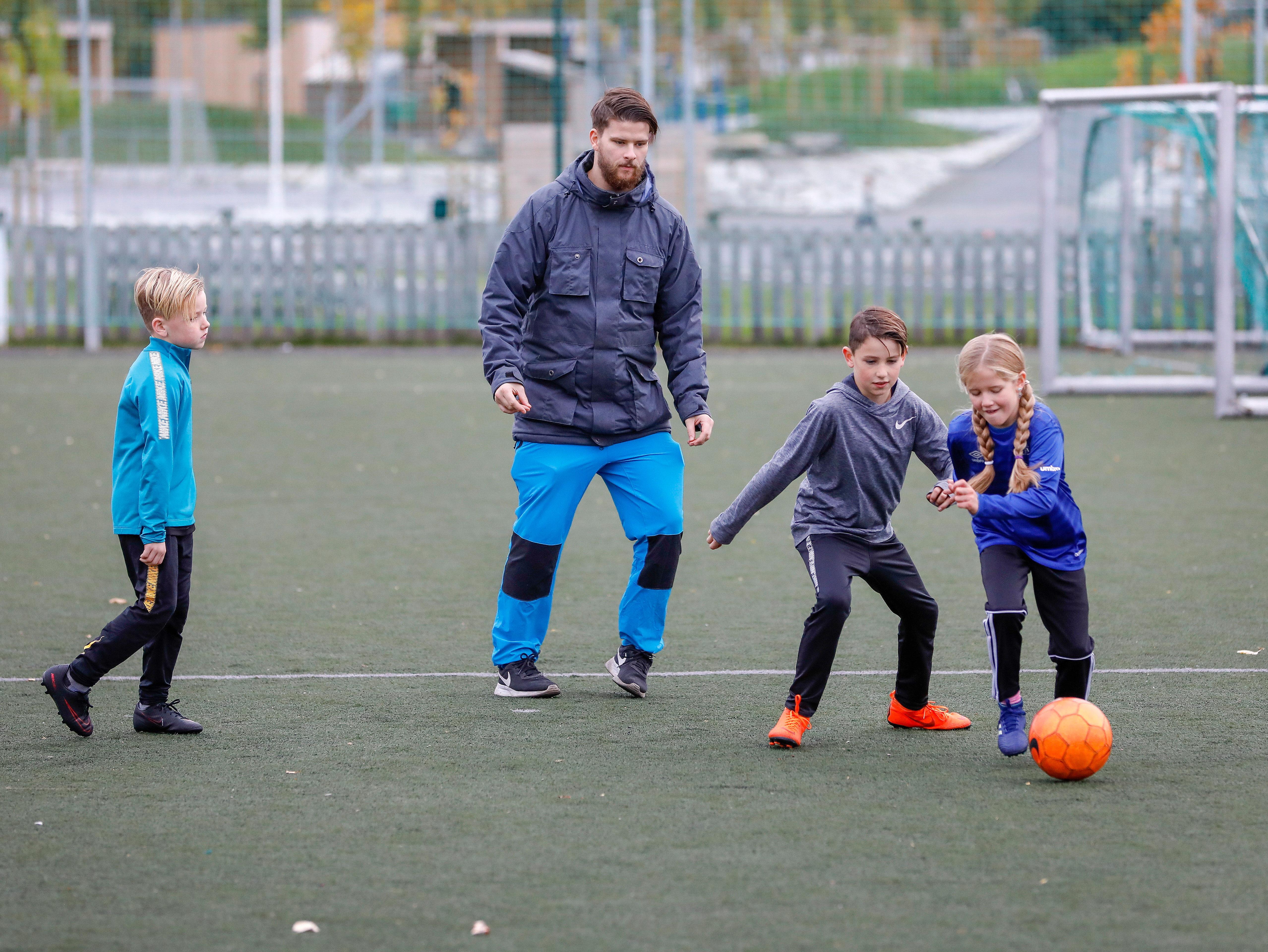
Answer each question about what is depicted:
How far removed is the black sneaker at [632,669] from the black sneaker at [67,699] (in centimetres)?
165

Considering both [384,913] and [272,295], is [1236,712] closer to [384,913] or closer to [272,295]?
[384,913]

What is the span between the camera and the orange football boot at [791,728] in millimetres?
4691

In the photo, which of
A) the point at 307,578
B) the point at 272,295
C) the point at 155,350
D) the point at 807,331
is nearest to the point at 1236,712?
the point at 155,350

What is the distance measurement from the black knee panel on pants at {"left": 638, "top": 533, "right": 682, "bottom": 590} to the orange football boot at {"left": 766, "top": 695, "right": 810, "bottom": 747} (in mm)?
775

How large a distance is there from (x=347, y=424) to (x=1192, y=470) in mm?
6169

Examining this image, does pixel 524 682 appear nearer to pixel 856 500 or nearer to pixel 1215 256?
pixel 856 500

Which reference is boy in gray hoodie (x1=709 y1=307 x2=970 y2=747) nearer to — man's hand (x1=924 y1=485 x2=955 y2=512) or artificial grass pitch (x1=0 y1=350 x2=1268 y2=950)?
artificial grass pitch (x1=0 y1=350 x2=1268 y2=950)

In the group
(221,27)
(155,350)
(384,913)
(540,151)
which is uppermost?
(221,27)

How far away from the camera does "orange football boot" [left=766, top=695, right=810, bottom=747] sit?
4.69 metres

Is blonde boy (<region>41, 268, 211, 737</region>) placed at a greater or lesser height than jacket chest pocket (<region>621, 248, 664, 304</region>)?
lesser

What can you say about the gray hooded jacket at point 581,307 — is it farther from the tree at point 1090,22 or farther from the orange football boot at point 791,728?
the tree at point 1090,22

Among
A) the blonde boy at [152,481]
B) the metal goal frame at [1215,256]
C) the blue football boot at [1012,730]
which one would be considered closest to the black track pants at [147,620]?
the blonde boy at [152,481]

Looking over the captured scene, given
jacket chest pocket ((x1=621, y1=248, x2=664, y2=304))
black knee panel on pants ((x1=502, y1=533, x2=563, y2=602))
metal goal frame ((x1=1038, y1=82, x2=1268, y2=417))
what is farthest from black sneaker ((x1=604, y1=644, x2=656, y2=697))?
metal goal frame ((x1=1038, y1=82, x2=1268, y2=417))

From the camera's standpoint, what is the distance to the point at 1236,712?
5.04 m
